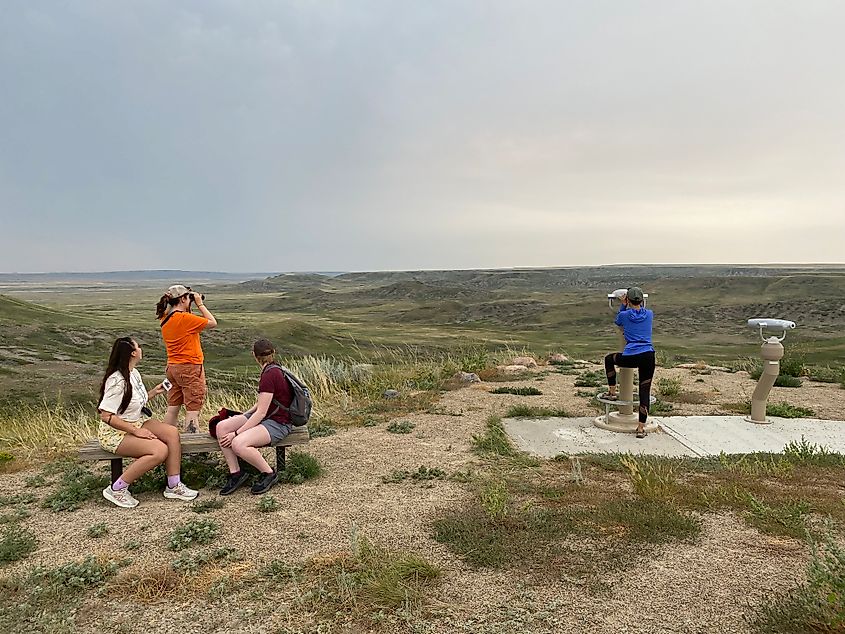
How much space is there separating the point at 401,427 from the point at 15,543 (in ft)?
14.0

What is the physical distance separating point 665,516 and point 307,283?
178335mm

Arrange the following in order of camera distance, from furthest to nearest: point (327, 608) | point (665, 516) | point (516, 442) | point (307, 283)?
point (307, 283) → point (516, 442) → point (665, 516) → point (327, 608)

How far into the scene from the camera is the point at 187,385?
619 cm

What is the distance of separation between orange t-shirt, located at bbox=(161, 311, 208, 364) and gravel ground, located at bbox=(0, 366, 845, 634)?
1428 mm

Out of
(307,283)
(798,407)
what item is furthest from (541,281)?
(798,407)

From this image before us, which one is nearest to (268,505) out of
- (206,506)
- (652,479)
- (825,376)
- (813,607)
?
(206,506)

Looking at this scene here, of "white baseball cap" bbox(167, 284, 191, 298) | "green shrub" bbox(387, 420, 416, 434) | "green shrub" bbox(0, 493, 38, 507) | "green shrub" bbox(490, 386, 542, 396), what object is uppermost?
"white baseball cap" bbox(167, 284, 191, 298)

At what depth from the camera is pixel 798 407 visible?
9.02 metres

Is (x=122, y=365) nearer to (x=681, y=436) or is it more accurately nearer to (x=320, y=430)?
(x=320, y=430)

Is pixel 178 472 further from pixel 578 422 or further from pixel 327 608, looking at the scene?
pixel 578 422

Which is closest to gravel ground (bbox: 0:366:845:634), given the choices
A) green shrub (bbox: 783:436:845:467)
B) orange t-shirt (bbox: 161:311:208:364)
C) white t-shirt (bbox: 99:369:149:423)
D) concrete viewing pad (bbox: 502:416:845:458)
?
white t-shirt (bbox: 99:369:149:423)

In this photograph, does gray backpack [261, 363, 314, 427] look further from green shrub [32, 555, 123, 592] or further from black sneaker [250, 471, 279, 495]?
green shrub [32, 555, 123, 592]

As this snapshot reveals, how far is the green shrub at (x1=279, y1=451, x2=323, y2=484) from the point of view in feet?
18.5

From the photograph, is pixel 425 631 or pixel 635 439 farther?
pixel 635 439
